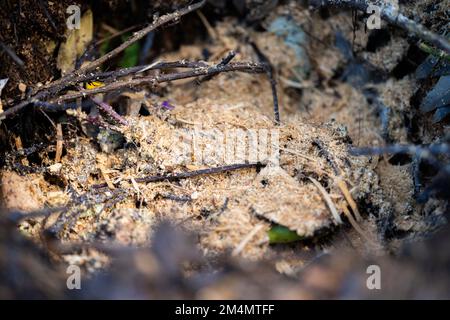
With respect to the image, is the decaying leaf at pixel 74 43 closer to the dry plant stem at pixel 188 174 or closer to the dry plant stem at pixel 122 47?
the dry plant stem at pixel 122 47

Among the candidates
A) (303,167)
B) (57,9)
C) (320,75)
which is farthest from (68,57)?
(320,75)

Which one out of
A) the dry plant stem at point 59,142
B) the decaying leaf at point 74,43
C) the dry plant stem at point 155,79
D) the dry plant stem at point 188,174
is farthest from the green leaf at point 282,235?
the decaying leaf at point 74,43

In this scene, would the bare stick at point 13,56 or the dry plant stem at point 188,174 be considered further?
the dry plant stem at point 188,174

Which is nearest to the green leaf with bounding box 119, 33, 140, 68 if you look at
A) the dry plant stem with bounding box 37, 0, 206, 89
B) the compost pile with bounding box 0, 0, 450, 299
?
the compost pile with bounding box 0, 0, 450, 299

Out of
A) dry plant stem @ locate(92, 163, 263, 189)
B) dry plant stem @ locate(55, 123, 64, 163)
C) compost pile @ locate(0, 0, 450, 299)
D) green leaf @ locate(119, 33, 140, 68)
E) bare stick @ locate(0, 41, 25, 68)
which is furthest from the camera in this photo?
green leaf @ locate(119, 33, 140, 68)

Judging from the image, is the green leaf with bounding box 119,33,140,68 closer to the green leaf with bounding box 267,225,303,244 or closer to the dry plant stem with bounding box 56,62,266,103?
the dry plant stem with bounding box 56,62,266,103
